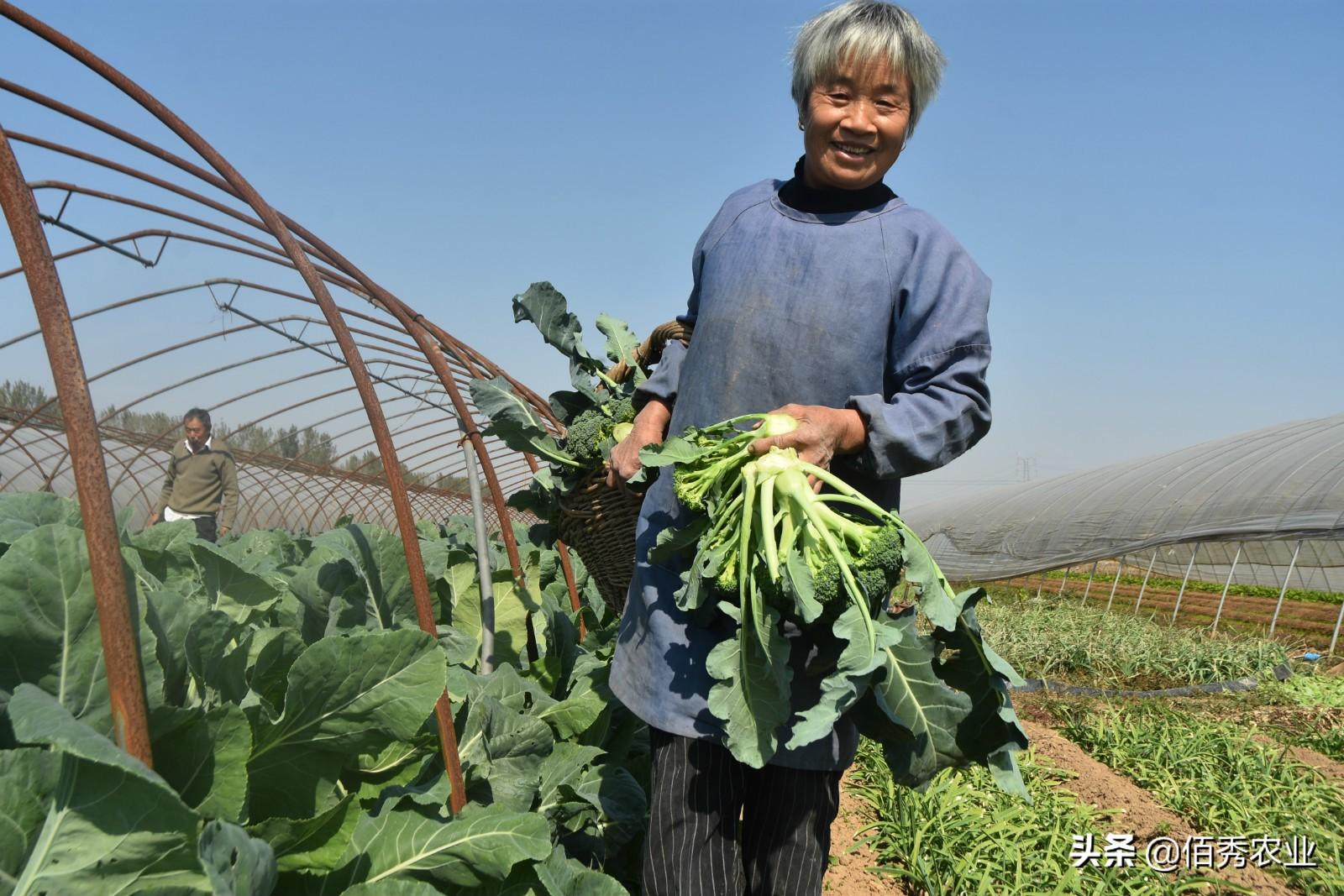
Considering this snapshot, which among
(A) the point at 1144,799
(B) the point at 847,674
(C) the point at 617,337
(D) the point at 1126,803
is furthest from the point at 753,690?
(A) the point at 1144,799

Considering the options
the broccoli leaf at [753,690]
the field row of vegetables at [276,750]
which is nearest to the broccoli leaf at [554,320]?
the field row of vegetables at [276,750]

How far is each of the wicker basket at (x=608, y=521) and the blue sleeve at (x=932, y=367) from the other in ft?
1.61

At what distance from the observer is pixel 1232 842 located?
3615mm

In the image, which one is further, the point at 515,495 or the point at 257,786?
the point at 515,495

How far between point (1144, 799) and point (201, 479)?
6.52m

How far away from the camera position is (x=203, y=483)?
727cm

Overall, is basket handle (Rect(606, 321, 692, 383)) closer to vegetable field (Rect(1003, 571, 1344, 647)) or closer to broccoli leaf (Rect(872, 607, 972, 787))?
broccoli leaf (Rect(872, 607, 972, 787))

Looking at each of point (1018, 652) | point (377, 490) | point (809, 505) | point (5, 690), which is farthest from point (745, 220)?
point (377, 490)

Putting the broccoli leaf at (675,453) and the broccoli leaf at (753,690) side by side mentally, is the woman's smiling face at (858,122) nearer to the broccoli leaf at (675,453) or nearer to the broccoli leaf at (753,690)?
the broccoli leaf at (675,453)

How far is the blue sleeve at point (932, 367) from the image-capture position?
1524mm

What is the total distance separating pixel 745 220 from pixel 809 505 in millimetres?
623

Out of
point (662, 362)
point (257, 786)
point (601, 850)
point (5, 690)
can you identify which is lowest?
point (601, 850)

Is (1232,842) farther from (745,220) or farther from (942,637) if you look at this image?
(745,220)

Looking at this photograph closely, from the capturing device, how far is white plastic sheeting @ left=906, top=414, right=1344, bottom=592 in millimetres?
10500
